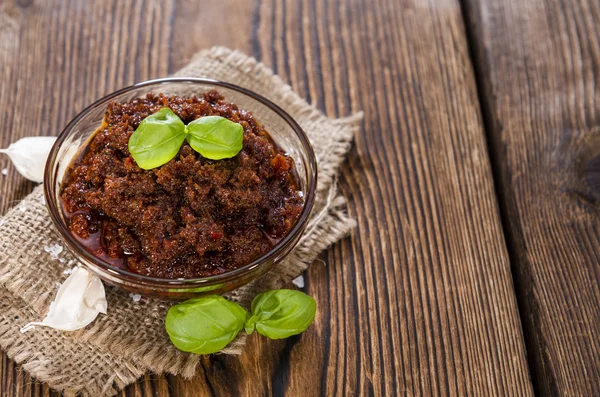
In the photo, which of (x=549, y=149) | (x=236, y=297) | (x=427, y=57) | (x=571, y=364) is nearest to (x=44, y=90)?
(x=236, y=297)

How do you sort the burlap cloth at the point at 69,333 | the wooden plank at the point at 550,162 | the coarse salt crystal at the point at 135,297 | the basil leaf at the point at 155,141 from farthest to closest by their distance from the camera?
the wooden plank at the point at 550,162, the coarse salt crystal at the point at 135,297, the burlap cloth at the point at 69,333, the basil leaf at the point at 155,141

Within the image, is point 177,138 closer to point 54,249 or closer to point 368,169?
point 54,249

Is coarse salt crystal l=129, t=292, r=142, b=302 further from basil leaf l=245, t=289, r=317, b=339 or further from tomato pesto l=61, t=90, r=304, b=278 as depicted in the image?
basil leaf l=245, t=289, r=317, b=339

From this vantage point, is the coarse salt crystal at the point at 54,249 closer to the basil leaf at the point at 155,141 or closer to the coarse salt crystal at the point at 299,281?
the basil leaf at the point at 155,141

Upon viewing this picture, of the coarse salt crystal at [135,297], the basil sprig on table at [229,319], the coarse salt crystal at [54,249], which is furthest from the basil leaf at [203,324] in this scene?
the coarse salt crystal at [54,249]

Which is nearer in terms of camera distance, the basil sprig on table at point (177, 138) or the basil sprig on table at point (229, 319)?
the basil sprig on table at point (177, 138)

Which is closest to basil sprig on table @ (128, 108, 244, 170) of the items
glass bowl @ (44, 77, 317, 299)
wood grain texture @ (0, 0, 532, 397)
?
glass bowl @ (44, 77, 317, 299)

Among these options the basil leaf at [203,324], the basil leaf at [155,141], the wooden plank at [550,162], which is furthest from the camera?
the wooden plank at [550,162]

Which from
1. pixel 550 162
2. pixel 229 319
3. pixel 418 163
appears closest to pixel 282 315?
pixel 229 319
